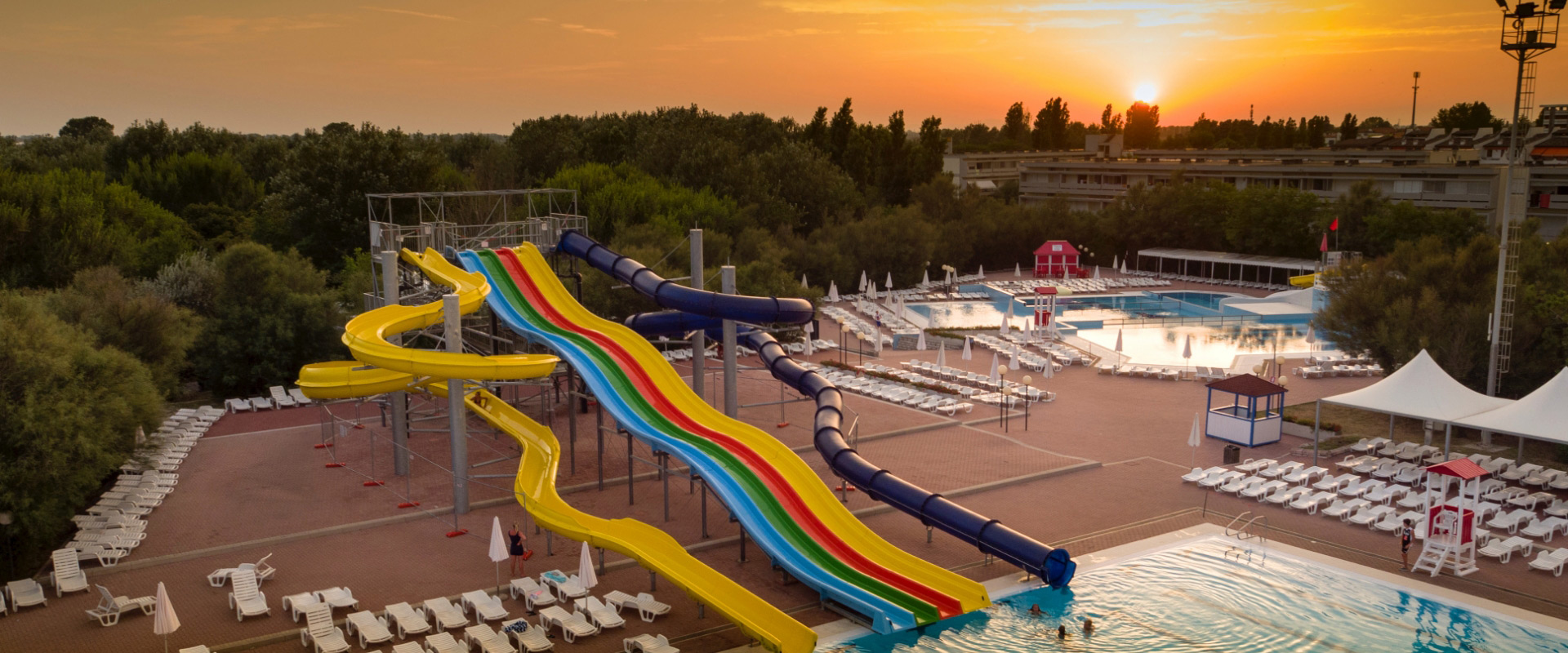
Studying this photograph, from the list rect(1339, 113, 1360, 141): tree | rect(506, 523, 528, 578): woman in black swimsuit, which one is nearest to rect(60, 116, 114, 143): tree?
rect(506, 523, 528, 578): woman in black swimsuit

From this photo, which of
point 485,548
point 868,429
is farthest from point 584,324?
point 868,429

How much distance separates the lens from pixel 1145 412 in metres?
30.0

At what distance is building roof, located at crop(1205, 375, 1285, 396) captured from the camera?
86.0ft

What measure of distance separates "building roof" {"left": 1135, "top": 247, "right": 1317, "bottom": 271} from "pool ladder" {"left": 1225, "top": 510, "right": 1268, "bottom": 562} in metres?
39.0

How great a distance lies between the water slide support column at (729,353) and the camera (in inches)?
932

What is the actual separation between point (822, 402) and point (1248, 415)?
11.6 m

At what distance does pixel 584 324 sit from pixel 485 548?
20.5 feet

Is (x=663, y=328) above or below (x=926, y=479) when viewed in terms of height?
above

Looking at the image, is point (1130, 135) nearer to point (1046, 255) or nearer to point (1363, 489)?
point (1046, 255)

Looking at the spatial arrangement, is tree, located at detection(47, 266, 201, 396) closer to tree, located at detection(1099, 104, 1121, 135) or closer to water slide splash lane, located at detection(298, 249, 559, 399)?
water slide splash lane, located at detection(298, 249, 559, 399)

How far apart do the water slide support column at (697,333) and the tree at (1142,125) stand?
4631 inches

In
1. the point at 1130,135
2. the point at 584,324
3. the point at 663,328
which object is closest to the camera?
the point at 584,324

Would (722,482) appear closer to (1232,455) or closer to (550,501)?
(550,501)

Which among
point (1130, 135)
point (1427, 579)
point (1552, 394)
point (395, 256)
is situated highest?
point (1130, 135)
